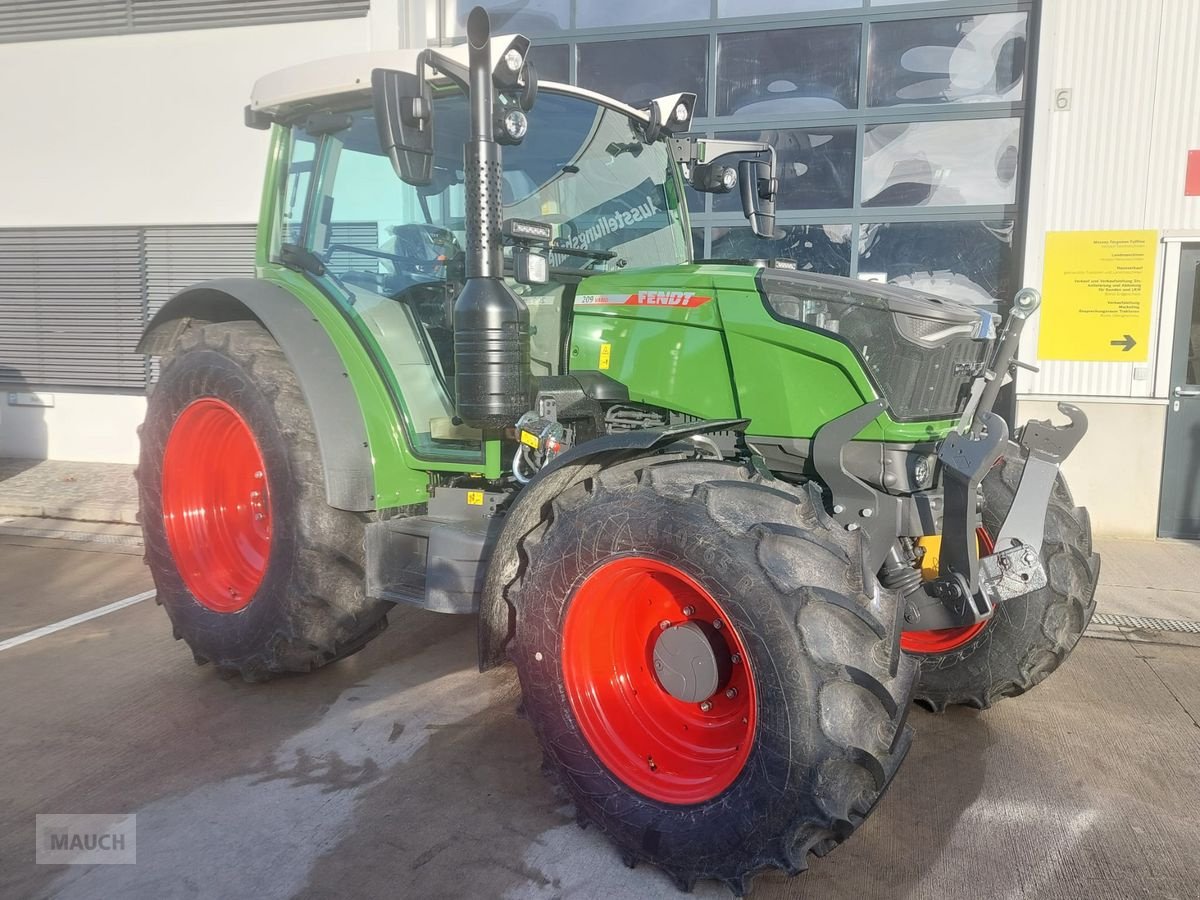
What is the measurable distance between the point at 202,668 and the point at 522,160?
2592mm

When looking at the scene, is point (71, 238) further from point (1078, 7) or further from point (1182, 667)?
point (1182, 667)

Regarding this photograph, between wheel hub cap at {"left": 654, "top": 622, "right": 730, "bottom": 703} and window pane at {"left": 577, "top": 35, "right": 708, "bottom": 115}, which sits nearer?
wheel hub cap at {"left": 654, "top": 622, "right": 730, "bottom": 703}

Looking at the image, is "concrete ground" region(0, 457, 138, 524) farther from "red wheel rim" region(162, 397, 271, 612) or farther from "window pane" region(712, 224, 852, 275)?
"window pane" region(712, 224, 852, 275)

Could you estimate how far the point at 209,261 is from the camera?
845 cm

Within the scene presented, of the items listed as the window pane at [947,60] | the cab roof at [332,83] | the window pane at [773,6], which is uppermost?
the window pane at [773,6]

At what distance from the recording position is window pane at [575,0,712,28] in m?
7.49

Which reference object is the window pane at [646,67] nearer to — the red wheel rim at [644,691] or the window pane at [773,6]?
the window pane at [773,6]

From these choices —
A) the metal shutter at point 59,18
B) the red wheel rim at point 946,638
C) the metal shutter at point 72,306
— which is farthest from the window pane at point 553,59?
the red wheel rim at point 946,638

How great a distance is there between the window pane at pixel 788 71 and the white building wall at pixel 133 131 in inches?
108

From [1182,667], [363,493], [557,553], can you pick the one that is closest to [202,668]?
[363,493]

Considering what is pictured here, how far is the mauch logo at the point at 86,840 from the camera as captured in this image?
2587mm

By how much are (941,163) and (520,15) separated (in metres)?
3.81

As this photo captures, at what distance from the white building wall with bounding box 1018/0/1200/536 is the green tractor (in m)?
3.44

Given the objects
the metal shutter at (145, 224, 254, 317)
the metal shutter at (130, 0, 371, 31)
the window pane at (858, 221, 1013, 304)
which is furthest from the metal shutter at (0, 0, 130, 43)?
the window pane at (858, 221, 1013, 304)
